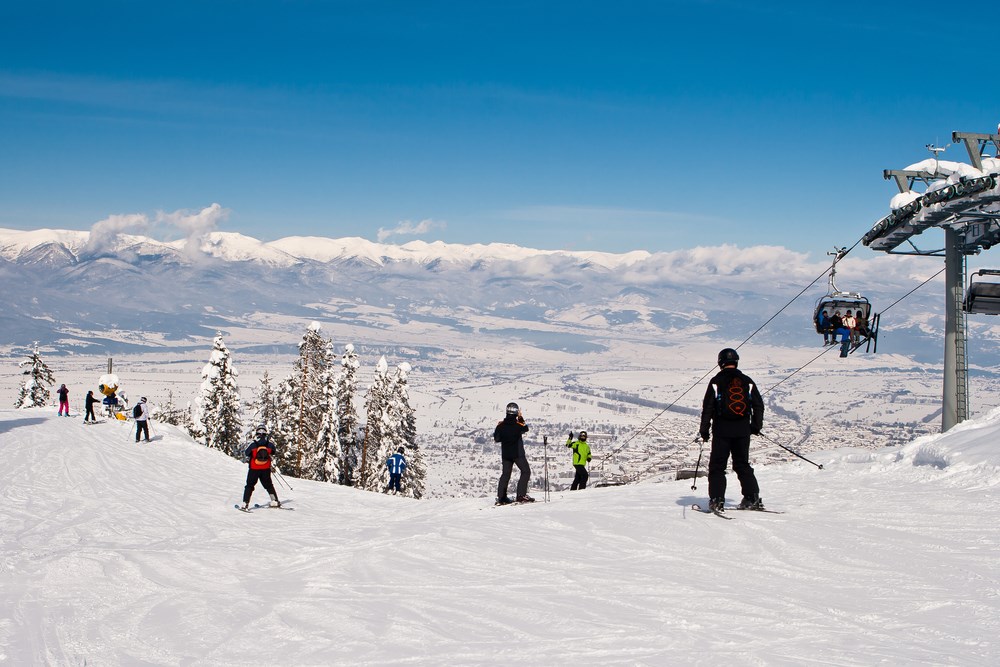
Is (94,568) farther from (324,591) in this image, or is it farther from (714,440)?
(714,440)

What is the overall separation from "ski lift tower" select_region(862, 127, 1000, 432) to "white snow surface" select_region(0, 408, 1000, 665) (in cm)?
662

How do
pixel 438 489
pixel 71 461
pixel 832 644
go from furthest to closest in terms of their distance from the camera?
pixel 438 489 < pixel 71 461 < pixel 832 644

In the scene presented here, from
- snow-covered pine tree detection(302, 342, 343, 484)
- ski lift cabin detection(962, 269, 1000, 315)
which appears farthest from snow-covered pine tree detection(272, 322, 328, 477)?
ski lift cabin detection(962, 269, 1000, 315)

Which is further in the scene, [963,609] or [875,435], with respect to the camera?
[875,435]

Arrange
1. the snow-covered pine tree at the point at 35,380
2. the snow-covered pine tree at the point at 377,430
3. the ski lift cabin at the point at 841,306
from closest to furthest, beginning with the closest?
the ski lift cabin at the point at 841,306 → the snow-covered pine tree at the point at 377,430 → the snow-covered pine tree at the point at 35,380

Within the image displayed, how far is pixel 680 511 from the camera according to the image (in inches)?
431

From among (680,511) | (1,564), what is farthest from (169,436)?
(680,511)

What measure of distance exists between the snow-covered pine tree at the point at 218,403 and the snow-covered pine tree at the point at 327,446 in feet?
16.9

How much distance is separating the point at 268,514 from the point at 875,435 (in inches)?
3379

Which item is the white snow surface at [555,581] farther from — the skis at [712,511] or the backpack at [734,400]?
the backpack at [734,400]

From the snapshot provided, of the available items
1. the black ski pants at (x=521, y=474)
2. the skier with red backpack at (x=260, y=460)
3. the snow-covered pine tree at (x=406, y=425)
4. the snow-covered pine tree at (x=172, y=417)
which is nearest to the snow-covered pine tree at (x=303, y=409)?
the snow-covered pine tree at (x=406, y=425)

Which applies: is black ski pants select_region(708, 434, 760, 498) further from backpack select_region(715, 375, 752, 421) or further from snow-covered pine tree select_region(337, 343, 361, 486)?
snow-covered pine tree select_region(337, 343, 361, 486)

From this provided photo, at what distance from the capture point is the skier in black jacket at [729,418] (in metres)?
9.78

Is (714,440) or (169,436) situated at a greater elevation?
(714,440)
